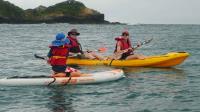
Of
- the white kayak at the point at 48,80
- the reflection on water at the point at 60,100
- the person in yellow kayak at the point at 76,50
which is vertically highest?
the person in yellow kayak at the point at 76,50

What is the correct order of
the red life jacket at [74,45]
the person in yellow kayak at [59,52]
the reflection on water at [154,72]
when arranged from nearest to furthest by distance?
the person in yellow kayak at [59,52] → the reflection on water at [154,72] → the red life jacket at [74,45]

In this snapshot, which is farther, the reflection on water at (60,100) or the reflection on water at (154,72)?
the reflection on water at (154,72)

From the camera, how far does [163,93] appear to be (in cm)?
1407

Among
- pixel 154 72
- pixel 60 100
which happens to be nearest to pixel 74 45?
pixel 154 72

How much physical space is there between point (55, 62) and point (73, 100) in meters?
2.12

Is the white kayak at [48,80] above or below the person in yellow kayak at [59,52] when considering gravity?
below

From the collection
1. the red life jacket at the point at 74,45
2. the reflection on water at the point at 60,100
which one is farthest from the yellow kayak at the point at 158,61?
the reflection on water at the point at 60,100

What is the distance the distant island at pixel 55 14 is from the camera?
109 meters

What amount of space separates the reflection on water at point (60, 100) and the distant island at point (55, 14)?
9502 cm

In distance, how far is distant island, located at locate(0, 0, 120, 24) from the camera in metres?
109

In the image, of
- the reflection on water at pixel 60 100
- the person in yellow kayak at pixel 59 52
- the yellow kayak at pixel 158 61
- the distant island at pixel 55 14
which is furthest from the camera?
the distant island at pixel 55 14

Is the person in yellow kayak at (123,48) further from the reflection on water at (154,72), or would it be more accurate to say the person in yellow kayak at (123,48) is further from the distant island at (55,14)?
the distant island at (55,14)

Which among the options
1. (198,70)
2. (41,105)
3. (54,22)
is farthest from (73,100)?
(54,22)

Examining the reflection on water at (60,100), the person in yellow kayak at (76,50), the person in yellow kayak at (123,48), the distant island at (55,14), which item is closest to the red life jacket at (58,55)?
the reflection on water at (60,100)
